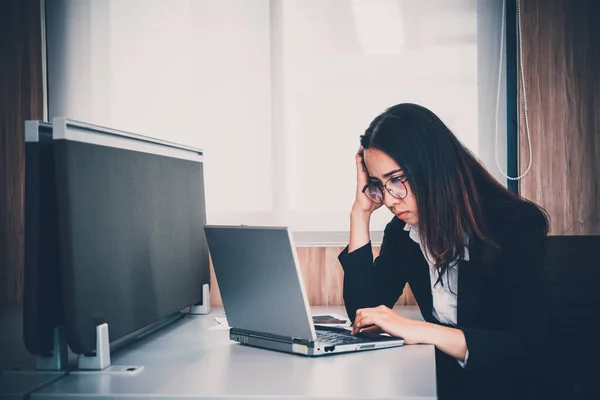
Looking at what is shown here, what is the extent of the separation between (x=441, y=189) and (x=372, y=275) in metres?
0.38

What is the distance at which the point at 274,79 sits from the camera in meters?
2.25

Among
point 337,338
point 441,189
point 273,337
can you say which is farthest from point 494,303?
point 273,337

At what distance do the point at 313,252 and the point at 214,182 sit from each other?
439 mm

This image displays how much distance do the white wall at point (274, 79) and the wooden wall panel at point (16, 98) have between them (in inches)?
2.6

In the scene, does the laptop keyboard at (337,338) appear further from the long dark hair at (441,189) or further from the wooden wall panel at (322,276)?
the wooden wall panel at (322,276)

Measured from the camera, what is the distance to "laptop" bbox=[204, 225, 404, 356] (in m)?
1.31

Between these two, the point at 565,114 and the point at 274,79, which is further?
the point at 274,79

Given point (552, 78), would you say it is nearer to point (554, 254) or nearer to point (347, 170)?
point (554, 254)

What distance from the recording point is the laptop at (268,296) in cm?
131

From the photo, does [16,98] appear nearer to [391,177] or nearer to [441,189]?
[391,177]

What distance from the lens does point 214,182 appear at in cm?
226

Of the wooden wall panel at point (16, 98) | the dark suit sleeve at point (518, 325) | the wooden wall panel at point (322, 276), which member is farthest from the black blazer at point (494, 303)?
the wooden wall panel at point (16, 98)

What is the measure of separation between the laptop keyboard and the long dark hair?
0.31 metres

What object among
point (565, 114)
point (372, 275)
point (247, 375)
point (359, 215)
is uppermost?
point (565, 114)
